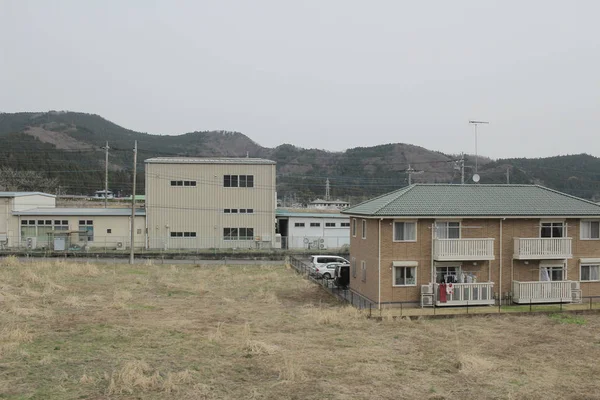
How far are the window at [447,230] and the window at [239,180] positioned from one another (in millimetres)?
24012

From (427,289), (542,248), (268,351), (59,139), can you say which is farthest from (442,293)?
(59,139)

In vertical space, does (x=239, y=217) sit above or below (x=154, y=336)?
above

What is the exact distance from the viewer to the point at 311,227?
148 feet

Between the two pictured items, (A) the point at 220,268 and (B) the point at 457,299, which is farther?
(A) the point at 220,268

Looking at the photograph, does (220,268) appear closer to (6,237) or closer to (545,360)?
(6,237)

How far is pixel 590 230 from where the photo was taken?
2242 cm

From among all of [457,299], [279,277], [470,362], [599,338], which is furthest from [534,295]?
[279,277]

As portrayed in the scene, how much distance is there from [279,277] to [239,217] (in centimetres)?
1422

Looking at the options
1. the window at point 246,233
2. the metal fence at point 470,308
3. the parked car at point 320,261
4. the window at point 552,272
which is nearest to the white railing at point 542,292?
the metal fence at point 470,308

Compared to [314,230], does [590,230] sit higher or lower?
higher

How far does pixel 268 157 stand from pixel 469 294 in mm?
119983

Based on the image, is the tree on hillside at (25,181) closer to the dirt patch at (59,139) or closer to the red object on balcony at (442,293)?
the dirt patch at (59,139)

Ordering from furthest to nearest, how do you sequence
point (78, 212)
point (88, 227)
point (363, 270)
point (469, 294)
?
point (88, 227)
point (78, 212)
point (363, 270)
point (469, 294)

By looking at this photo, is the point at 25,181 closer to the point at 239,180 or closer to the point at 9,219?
the point at 9,219
